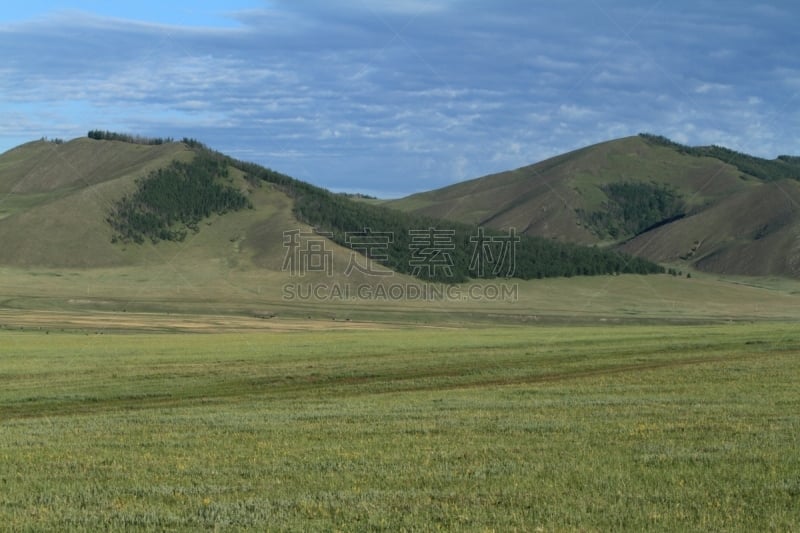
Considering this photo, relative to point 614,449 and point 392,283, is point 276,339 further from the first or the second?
point 392,283

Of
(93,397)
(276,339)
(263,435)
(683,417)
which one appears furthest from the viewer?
(276,339)

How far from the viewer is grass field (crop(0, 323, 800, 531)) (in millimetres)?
12141

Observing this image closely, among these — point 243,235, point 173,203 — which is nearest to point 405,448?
point 243,235

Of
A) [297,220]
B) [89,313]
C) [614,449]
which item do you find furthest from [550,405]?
[297,220]

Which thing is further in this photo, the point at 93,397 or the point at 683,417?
the point at 93,397

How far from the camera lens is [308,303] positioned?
Result: 122 meters

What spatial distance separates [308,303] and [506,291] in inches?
1494

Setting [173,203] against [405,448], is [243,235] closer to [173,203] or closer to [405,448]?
[173,203]

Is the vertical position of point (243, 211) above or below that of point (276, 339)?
above

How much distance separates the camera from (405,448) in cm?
1686

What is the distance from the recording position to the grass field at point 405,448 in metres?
12.1

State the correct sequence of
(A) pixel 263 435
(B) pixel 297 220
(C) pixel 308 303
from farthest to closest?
1. (B) pixel 297 220
2. (C) pixel 308 303
3. (A) pixel 263 435

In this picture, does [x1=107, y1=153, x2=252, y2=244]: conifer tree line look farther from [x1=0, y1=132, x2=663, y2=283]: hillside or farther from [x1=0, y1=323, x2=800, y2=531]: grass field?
[x1=0, y1=323, x2=800, y2=531]: grass field

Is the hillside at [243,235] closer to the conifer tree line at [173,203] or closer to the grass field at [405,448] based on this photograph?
the conifer tree line at [173,203]
